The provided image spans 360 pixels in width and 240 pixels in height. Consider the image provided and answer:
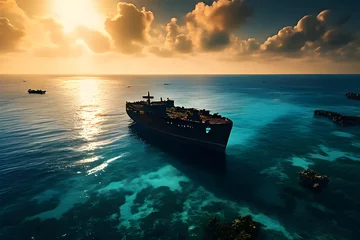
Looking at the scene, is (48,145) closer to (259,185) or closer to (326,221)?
(259,185)

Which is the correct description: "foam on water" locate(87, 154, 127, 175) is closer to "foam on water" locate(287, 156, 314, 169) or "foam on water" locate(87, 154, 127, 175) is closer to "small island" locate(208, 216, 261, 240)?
"small island" locate(208, 216, 261, 240)

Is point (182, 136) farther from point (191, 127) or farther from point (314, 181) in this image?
point (314, 181)

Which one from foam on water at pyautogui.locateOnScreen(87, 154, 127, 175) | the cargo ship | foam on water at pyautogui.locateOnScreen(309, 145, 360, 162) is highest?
the cargo ship

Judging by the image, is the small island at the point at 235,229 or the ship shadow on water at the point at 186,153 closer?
the small island at the point at 235,229

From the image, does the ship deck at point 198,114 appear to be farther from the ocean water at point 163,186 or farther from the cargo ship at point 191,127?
the ocean water at point 163,186

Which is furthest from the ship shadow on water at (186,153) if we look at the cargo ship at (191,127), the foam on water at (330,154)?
the foam on water at (330,154)

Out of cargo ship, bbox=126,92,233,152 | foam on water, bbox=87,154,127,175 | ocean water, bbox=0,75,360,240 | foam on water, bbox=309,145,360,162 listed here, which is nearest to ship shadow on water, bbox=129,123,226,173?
ocean water, bbox=0,75,360,240

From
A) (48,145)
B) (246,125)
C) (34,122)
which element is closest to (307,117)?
(246,125)

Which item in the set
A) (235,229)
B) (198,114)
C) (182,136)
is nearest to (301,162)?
(198,114)
